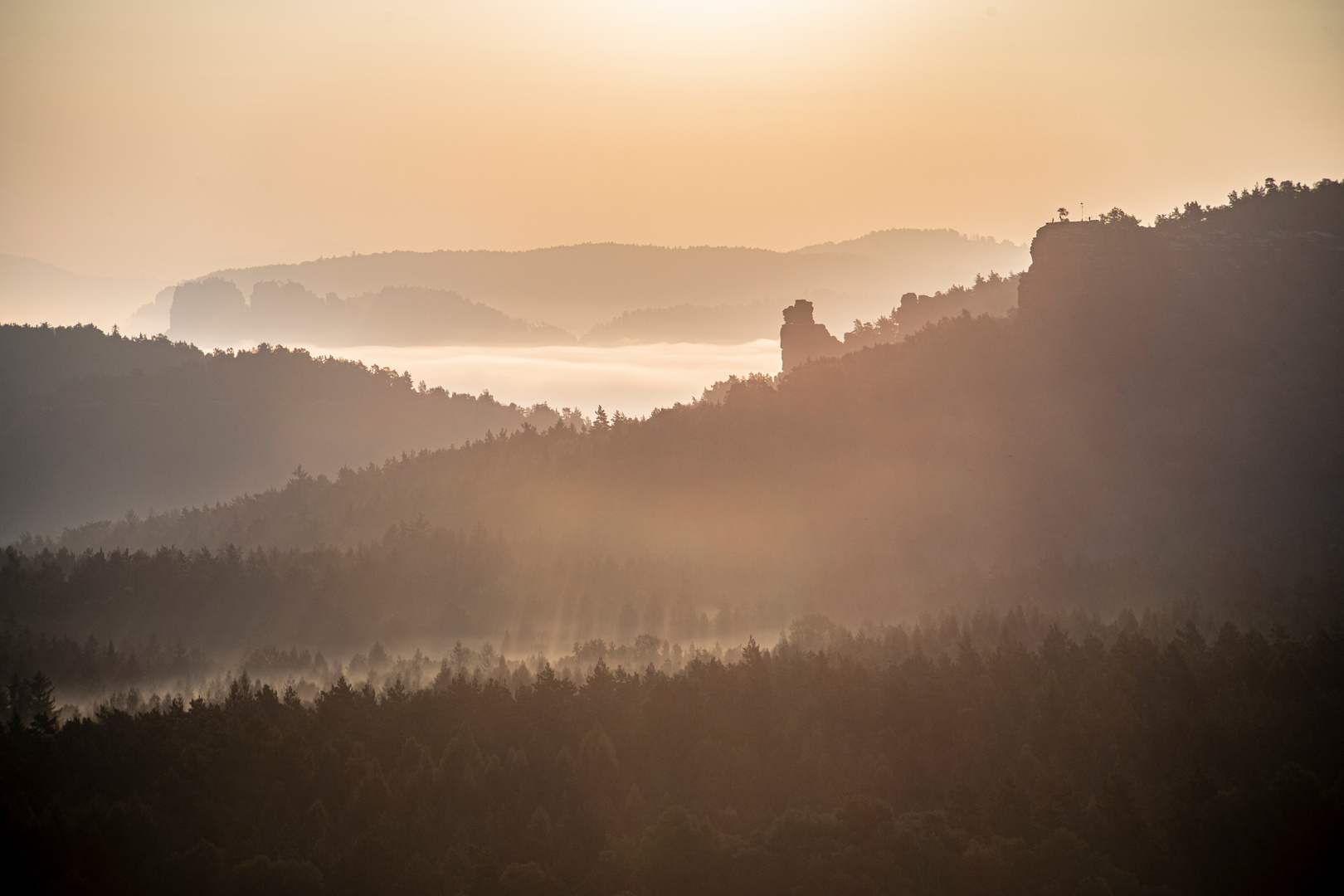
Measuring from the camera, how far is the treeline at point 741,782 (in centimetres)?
8581

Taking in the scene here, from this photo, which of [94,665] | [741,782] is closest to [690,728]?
[741,782]

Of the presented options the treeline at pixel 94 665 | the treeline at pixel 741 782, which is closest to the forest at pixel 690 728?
the treeline at pixel 741 782

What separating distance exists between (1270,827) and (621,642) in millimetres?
95644

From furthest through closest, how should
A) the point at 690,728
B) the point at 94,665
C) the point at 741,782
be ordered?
the point at 94,665, the point at 690,728, the point at 741,782

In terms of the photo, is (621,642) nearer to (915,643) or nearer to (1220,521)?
(915,643)

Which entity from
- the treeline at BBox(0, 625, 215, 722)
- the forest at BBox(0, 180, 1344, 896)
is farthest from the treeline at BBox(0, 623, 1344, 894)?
the treeline at BBox(0, 625, 215, 722)

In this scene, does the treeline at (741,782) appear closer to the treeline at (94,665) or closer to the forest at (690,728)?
the forest at (690,728)

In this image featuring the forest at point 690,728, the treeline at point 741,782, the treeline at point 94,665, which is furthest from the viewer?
the treeline at point 94,665

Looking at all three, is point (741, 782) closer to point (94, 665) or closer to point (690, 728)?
point (690, 728)

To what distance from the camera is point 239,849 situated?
90125mm

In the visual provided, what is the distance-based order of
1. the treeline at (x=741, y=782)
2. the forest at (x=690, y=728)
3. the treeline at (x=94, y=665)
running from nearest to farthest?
the treeline at (x=741, y=782)
the forest at (x=690, y=728)
the treeline at (x=94, y=665)

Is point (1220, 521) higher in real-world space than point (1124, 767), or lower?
higher

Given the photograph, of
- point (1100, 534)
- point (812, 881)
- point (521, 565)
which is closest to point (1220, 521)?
point (1100, 534)

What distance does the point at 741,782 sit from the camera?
105m
